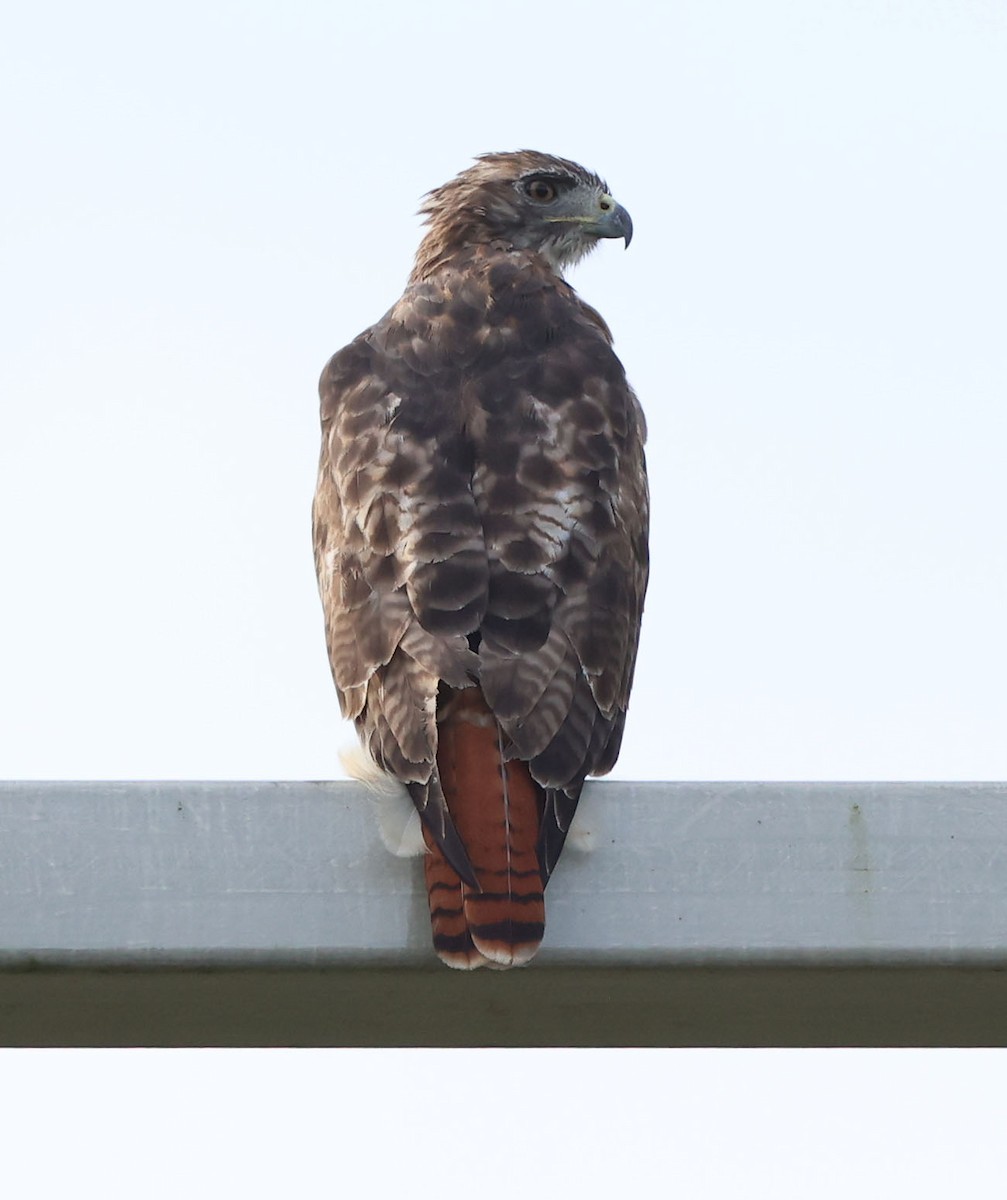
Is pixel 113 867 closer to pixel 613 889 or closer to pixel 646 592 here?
pixel 613 889

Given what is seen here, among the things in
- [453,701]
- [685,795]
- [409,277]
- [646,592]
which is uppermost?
[409,277]

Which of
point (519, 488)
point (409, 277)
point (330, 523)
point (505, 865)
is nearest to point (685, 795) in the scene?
point (505, 865)

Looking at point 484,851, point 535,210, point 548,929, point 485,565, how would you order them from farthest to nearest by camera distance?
point 535,210 < point 485,565 < point 484,851 < point 548,929

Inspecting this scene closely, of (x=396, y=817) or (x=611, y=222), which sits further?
(x=611, y=222)

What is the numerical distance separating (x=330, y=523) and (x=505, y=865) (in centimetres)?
140

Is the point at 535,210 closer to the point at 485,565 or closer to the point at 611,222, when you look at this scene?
the point at 611,222

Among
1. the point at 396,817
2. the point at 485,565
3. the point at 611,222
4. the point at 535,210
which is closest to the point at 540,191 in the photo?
the point at 535,210

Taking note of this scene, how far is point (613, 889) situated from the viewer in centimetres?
245

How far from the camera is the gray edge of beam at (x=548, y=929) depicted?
2336mm

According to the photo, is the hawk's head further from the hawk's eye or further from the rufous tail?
the rufous tail

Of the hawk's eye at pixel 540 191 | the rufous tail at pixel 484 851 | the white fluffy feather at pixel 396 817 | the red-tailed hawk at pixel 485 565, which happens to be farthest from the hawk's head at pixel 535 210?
the white fluffy feather at pixel 396 817

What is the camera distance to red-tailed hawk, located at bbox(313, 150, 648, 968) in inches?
115

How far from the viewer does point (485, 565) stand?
140 inches

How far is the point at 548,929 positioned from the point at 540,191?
374 centimetres
